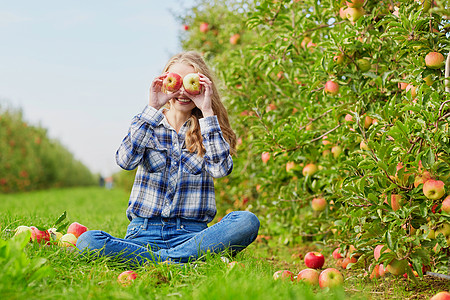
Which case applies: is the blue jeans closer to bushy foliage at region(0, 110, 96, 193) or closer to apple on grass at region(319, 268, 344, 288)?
apple on grass at region(319, 268, 344, 288)

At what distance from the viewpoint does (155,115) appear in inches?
99.6

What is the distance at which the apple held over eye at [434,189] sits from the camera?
192 cm

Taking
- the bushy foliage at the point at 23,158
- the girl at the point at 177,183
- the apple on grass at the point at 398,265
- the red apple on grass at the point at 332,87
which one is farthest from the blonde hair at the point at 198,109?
the bushy foliage at the point at 23,158

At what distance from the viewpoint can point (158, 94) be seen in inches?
102

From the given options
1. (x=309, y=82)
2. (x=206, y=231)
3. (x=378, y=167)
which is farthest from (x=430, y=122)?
(x=206, y=231)

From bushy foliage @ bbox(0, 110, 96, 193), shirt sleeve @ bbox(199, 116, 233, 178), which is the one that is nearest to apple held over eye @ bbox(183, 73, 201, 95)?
shirt sleeve @ bbox(199, 116, 233, 178)

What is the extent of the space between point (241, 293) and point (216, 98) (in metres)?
1.69

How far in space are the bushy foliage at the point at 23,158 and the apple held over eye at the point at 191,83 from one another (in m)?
12.4

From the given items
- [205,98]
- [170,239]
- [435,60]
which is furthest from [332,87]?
[170,239]

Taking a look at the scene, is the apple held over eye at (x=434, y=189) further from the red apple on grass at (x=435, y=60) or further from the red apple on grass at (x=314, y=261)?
the red apple on grass at (x=314, y=261)

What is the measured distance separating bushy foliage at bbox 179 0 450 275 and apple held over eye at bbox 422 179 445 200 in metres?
0.07

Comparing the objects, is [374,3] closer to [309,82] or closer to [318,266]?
[309,82]

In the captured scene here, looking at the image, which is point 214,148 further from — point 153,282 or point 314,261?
point 314,261

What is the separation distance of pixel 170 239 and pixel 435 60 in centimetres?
176
